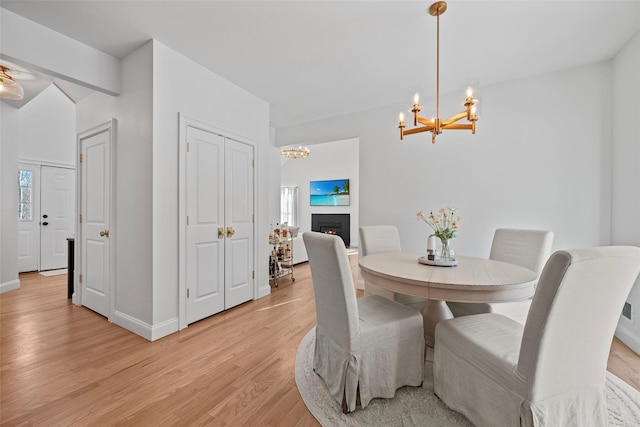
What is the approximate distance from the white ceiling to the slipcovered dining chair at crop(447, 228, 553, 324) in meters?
1.50

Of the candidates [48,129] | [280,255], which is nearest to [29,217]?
[48,129]

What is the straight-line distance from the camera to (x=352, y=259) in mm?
6590

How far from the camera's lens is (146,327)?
2.39 metres

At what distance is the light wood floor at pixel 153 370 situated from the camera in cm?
152

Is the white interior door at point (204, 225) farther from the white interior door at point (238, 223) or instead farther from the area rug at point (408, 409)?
the area rug at point (408, 409)

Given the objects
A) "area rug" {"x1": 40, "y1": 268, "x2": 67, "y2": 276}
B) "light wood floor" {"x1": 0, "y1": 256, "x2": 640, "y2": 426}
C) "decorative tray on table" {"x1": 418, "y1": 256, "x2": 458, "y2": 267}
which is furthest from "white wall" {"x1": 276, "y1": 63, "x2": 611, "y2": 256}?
"area rug" {"x1": 40, "y1": 268, "x2": 67, "y2": 276}

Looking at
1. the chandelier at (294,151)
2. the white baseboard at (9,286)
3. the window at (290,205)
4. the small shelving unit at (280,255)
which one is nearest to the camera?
the white baseboard at (9,286)

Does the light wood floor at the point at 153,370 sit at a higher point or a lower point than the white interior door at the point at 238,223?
lower

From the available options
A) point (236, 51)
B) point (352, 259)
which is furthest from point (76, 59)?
point (352, 259)

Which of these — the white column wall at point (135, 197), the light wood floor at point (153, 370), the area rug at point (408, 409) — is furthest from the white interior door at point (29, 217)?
the area rug at point (408, 409)

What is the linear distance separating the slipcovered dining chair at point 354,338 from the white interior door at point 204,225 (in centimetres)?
153

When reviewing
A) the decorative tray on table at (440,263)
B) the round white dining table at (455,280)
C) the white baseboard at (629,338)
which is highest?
the decorative tray on table at (440,263)

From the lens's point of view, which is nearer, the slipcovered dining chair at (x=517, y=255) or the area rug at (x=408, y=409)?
the area rug at (x=408, y=409)

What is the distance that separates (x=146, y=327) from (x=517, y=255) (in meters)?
3.25
